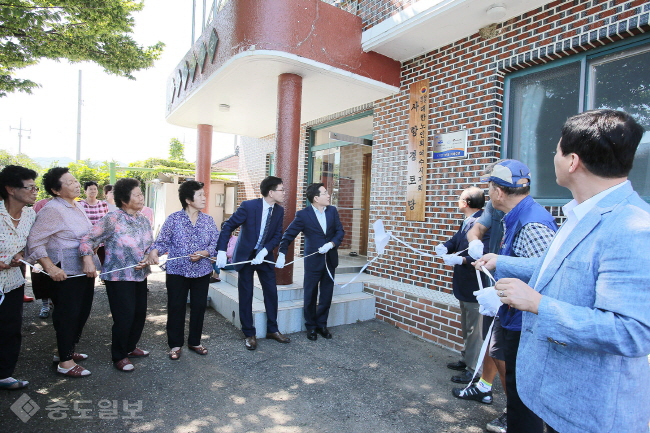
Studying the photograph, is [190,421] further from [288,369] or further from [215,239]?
[215,239]

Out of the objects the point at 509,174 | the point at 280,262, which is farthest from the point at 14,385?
the point at 509,174

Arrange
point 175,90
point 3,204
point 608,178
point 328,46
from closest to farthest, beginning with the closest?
point 608,178 → point 3,204 → point 328,46 → point 175,90

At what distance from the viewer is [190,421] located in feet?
8.99

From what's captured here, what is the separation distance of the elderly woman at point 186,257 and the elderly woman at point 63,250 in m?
0.69

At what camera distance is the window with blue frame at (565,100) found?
353 centimetres

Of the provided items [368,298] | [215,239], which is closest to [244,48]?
[215,239]

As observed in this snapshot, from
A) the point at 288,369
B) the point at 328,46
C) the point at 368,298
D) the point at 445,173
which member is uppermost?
the point at 328,46

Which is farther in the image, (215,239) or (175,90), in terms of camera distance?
(175,90)

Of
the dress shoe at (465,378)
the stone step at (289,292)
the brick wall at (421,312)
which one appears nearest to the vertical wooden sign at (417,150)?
the brick wall at (421,312)

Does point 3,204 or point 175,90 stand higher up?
point 175,90

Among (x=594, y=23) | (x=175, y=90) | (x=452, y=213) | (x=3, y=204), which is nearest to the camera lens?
(x=3, y=204)

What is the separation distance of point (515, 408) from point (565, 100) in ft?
11.1

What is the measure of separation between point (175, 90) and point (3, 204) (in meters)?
5.51

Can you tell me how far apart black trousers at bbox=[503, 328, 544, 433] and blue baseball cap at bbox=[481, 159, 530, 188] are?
2.93ft
